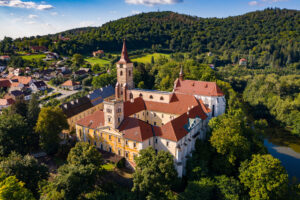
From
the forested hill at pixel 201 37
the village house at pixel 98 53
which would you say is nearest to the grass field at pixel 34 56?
the forested hill at pixel 201 37

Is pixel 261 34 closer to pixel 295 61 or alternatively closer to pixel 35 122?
pixel 295 61

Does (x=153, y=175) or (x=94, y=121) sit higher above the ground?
(x=94, y=121)

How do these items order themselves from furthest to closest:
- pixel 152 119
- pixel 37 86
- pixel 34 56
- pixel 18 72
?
pixel 34 56, pixel 18 72, pixel 37 86, pixel 152 119

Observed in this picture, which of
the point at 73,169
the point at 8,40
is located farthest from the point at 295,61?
the point at 8,40

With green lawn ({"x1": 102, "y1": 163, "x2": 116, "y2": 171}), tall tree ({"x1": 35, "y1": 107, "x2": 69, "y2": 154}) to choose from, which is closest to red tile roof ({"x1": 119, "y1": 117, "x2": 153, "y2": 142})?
green lawn ({"x1": 102, "y1": 163, "x2": 116, "y2": 171})

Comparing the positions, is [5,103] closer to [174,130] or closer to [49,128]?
[49,128]

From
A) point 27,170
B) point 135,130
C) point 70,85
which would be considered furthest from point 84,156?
point 70,85
